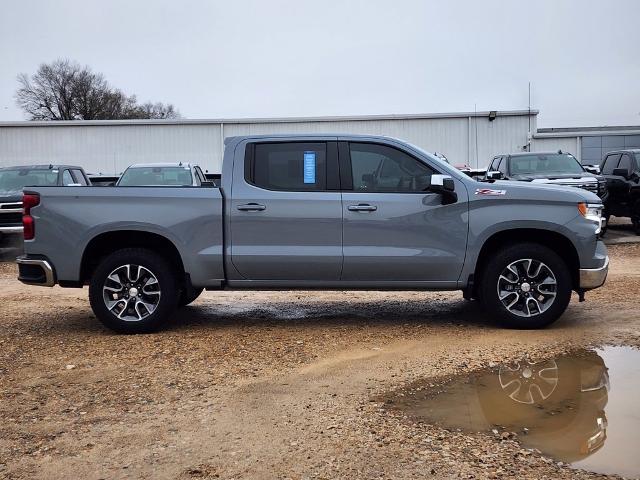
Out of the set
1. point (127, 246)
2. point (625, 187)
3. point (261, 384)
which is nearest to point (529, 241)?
point (261, 384)

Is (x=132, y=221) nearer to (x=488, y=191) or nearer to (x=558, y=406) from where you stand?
(x=488, y=191)

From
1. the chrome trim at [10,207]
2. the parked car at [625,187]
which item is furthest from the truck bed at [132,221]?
the parked car at [625,187]

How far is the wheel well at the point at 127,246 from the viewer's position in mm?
7141

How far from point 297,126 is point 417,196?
20936 mm

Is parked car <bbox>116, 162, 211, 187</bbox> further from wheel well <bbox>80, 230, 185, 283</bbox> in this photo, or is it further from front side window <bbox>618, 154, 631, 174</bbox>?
front side window <bbox>618, 154, 631, 174</bbox>

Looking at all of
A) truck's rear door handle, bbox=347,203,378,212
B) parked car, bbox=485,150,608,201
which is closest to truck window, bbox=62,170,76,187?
parked car, bbox=485,150,608,201

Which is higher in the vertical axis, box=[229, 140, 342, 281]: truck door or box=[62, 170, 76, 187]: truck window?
box=[62, 170, 76, 187]: truck window

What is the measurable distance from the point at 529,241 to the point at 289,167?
2.53 metres

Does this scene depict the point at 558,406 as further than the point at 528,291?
No

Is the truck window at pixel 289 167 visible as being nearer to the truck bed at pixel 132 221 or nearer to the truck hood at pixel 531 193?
the truck bed at pixel 132 221

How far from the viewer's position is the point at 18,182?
15062 mm

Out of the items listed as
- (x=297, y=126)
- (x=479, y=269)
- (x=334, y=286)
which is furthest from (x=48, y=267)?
(x=297, y=126)

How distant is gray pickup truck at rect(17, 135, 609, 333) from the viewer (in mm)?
6895

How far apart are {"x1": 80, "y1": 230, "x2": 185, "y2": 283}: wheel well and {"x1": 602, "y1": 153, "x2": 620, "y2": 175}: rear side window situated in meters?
13.1
